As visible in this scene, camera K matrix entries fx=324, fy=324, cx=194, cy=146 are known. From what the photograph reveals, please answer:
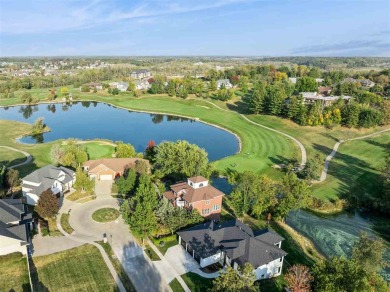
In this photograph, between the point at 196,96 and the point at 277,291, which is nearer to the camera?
the point at 277,291

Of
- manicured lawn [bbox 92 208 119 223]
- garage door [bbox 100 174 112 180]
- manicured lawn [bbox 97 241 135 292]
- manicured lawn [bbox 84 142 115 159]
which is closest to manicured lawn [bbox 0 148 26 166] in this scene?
manicured lawn [bbox 84 142 115 159]

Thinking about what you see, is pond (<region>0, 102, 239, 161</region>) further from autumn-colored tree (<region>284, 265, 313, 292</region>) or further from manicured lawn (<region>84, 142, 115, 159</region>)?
autumn-colored tree (<region>284, 265, 313, 292</region>)

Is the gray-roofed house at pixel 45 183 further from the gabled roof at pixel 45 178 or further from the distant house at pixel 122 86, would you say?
the distant house at pixel 122 86

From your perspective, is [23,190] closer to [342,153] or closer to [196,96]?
[342,153]

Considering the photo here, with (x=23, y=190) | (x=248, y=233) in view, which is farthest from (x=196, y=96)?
(x=248, y=233)

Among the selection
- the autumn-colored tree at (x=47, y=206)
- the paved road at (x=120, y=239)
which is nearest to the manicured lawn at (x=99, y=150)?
the paved road at (x=120, y=239)
